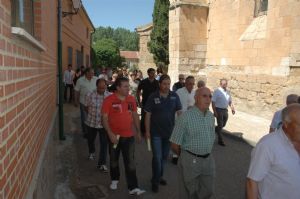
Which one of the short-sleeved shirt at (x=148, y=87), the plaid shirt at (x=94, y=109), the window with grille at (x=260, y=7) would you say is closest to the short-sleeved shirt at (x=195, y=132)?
the plaid shirt at (x=94, y=109)

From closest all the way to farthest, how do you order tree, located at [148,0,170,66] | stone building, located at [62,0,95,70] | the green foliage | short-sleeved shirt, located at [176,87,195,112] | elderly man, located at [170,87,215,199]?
elderly man, located at [170,87,215,199] → short-sleeved shirt, located at [176,87,195,112] → stone building, located at [62,0,95,70] → tree, located at [148,0,170,66] → the green foliage

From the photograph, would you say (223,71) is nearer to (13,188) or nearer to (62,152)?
(62,152)

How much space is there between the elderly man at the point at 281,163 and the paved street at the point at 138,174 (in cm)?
244

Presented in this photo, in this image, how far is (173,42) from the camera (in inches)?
610

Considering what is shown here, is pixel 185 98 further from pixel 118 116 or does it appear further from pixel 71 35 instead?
pixel 71 35

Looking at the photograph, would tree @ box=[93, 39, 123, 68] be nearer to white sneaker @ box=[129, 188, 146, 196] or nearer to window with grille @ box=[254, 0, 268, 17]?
window with grille @ box=[254, 0, 268, 17]

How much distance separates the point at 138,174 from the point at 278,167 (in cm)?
364

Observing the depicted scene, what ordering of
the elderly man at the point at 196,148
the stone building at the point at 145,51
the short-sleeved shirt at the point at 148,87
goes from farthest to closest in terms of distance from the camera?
the stone building at the point at 145,51 < the short-sleeved shirt at the point at 148,87 < the elderly man at the point at 196,148

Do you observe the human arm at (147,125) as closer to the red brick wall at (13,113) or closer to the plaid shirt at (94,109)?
the plaid shirt at (94,109)

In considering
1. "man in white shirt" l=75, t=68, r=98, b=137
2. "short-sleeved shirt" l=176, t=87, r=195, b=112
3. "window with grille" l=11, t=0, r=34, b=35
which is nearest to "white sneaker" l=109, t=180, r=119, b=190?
"short-sleeved shirt" l=176, t=87, r=195, b=112

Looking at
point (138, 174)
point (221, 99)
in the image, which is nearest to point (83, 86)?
point (138, 174)

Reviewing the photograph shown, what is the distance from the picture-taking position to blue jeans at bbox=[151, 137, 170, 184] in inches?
202

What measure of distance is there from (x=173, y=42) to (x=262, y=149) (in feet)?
43.3

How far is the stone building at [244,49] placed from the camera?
1018cm
